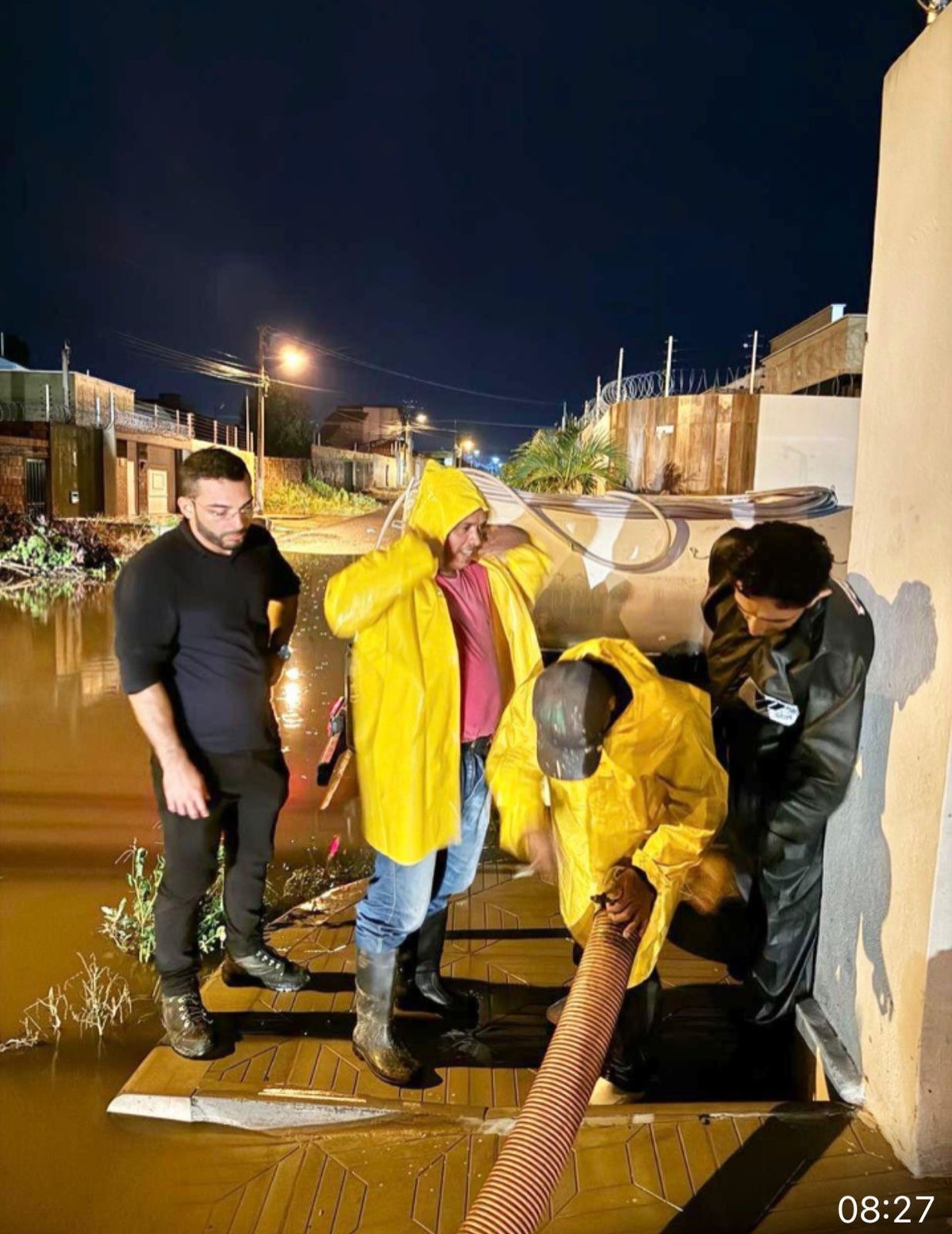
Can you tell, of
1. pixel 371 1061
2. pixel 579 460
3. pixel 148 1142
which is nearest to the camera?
pixel 148 1142

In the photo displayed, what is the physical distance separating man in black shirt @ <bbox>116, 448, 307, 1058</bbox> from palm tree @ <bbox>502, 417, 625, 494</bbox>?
6105 mm

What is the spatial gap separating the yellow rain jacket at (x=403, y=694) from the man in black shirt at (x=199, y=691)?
15.4 inches

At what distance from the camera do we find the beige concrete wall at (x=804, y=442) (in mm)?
7922

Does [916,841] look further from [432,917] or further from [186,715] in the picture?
[186,715]

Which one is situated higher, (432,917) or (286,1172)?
(432,917)

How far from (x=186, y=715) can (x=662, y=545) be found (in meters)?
3.00

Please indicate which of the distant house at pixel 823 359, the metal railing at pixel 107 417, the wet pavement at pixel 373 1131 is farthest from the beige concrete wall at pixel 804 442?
the metal railing at pixel 107 417

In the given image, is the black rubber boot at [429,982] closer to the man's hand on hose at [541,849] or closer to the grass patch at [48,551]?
the man's hand on hose at [541,849]

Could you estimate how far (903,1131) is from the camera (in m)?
2.07

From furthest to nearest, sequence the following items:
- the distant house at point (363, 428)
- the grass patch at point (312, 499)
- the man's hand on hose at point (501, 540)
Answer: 1. the distant house at point (363, 428)
2. the grass patch at point (312, 499)
3. the man's hand on hose at point (501, 540)

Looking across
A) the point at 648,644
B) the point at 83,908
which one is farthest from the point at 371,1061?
the point at 648,644

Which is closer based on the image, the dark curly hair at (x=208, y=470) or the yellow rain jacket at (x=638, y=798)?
the yellow rain jacket at (x=638, y=798)

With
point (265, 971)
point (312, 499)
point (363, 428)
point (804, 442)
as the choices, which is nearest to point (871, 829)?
point (265, 971)

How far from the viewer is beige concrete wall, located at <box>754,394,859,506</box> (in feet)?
26.0
